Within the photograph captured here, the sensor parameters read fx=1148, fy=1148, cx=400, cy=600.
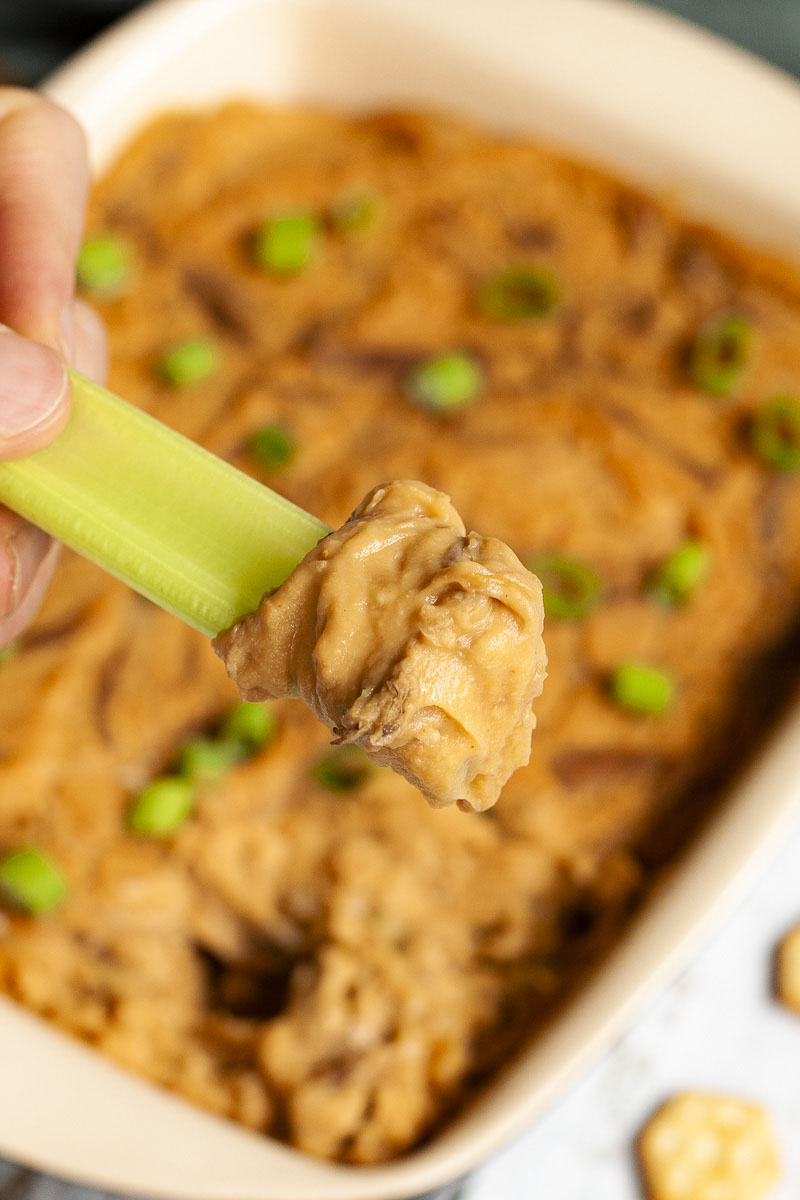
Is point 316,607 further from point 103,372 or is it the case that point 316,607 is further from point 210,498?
point 103,372

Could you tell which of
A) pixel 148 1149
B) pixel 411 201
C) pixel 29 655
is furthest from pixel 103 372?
pixel 148 1149

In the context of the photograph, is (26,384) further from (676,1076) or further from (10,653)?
(676,1076)

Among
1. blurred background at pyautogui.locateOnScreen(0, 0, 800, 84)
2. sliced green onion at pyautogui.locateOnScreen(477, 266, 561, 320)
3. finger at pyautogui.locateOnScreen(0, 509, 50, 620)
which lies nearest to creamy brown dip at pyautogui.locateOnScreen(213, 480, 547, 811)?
finger at pyautogui.locateOnScreen(0, 509, 50, 620)

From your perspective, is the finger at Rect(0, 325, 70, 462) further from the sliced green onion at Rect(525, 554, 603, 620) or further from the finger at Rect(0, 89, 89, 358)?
the sliced green onion at Rect(525, 554, 603, 620)

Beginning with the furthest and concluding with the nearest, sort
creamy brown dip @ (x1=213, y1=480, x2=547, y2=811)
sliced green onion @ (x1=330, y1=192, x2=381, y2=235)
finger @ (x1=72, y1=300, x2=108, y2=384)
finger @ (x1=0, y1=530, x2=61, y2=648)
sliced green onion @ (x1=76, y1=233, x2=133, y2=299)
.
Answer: sliced green onion @ (x1=330, y1=192, x2=381, y2=235)
sliced green onion @ (x1=76, y1=233, x2=133, y2=299)
finger @ (x1=72, y1=300, x2=108, y2=384)
finger @ (x1=0, y1=530, x2=61, y2=648)
creamy brown dip @ (x1=213, y1=480, x2=547, y2=811)

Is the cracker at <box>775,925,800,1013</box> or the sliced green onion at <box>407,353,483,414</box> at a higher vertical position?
the sliced green onion at <box>407,353,483,414</box>

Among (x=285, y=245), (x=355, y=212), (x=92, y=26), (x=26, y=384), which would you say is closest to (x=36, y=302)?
(x=26, y=384)

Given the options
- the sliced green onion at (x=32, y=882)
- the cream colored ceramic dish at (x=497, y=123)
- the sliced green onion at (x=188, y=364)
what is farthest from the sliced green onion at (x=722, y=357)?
the sliced green onion at (x=32, y=882)

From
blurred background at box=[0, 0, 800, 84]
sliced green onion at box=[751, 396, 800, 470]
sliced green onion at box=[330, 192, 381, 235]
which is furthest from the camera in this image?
blurred background at box=[0, 0, 800, 84]
